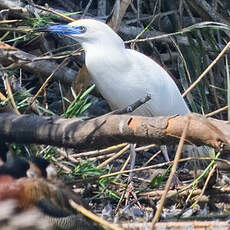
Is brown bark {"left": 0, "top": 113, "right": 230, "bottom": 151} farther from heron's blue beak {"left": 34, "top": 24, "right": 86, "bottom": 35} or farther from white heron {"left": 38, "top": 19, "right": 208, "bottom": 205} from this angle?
white heron {"left": 38, "top": 19, "right": 208, "bottom": 205}

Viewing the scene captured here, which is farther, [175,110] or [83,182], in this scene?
[175,110]

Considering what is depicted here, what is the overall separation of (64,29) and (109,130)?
6.72ft

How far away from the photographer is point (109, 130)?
3.14 meters

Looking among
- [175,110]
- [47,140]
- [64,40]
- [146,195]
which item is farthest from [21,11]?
[47,140]

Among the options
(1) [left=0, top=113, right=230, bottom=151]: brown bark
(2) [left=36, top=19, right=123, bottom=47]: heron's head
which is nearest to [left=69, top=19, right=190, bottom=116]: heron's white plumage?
(2) [left=36, top=19, right=123, bottom=47]: heron's head

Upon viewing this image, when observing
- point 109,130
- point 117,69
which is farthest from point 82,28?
point 109,130

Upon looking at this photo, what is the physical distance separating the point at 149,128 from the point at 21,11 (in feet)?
8.11

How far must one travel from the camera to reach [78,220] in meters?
3.28

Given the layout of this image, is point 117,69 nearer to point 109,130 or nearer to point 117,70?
point 117,70

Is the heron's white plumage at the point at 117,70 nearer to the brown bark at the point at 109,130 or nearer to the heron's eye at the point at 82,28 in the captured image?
the heron's eye at the point at 82,28

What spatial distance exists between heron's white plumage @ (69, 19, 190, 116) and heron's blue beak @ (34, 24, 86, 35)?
0.03 meters

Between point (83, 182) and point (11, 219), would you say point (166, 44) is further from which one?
point (11, 219)

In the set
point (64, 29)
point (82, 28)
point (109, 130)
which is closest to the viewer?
point (109, 130)

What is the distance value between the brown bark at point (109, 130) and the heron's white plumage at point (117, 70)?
187 centimetres
